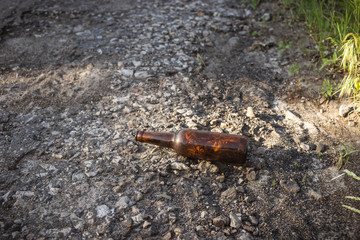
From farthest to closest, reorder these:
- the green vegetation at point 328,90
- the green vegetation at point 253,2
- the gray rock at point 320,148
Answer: the green vegetation at point 253,2 < the green vegetation at point 328,90 < the gray rock at point 320,148

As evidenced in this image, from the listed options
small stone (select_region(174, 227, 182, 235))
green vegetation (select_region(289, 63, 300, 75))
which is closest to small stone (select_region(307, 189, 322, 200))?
small stone (select_region(174, 227, 182, 235))

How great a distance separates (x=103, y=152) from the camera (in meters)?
2.49

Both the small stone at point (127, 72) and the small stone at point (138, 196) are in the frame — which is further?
the small stone at point (127, 72)

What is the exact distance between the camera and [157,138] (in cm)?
237

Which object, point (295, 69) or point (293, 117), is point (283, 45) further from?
point (293, 117)

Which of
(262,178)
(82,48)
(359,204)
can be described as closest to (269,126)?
(262,178)

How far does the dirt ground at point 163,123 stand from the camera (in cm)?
205

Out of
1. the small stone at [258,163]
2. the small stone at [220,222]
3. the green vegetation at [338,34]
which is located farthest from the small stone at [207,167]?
the green vegetation at [338,34]

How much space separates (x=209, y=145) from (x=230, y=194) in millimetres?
373

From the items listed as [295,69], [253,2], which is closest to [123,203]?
[295,69]

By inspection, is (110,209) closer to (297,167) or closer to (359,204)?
(297,167)

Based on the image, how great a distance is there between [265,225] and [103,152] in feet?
Answer: 4.35

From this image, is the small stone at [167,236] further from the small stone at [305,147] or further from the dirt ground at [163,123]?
the small stone at [305,147]

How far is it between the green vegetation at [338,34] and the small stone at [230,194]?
148cm
